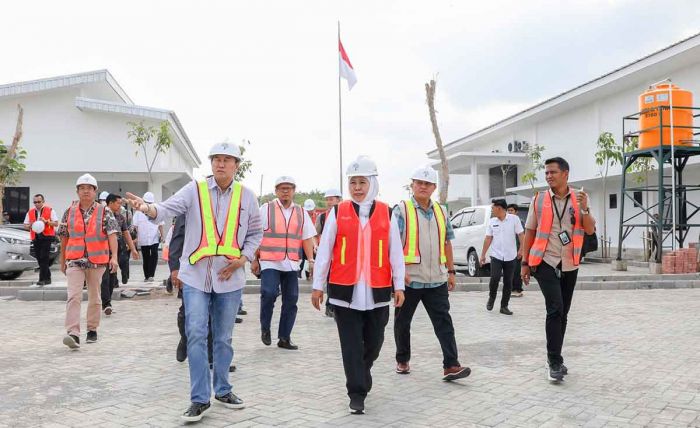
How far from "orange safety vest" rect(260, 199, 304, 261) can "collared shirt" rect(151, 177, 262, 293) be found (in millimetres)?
2311

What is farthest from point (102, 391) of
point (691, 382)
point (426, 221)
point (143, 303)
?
point (143, 303)

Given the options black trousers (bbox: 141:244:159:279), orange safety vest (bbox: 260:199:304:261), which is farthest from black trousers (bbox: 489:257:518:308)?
black trousers (bbox: 141:244:159:279)

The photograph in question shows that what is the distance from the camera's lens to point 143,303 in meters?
11.1

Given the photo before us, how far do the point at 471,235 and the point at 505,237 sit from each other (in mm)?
5708

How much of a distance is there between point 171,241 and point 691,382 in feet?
15.8

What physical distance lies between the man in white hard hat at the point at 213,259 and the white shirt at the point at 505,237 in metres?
5.84

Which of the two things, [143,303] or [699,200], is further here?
[699,200]

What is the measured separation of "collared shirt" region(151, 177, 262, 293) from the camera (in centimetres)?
463

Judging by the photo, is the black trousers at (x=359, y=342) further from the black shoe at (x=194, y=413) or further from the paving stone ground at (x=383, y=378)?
the black shoe at (x=194, y=413)

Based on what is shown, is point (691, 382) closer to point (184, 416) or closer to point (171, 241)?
point (184, 416)

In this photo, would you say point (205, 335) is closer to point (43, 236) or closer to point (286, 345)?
point (286, 345)

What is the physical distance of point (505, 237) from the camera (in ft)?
32.5

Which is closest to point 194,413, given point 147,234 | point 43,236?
point 147,234

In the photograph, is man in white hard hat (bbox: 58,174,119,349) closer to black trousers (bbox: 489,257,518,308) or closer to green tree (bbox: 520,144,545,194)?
black trousers (bbox: 489,257,518,308)
